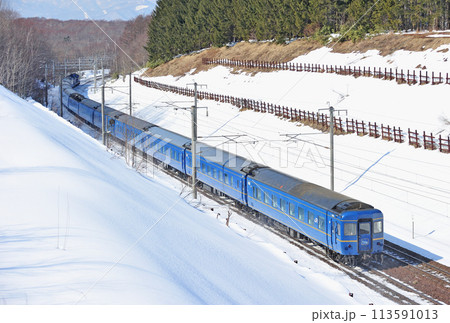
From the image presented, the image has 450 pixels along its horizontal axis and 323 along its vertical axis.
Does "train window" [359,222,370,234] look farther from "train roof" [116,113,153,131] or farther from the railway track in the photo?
"train roof" [116,113,153,131]

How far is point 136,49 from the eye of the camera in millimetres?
137250

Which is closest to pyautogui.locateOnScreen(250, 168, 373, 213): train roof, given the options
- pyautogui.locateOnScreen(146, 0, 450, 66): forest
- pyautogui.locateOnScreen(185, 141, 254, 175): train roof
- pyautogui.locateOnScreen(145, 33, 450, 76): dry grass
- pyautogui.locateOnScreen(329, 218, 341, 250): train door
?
pyautogui.locateOnScreen(329, 218, 341, 250): train door

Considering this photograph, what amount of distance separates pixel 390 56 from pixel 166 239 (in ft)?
155

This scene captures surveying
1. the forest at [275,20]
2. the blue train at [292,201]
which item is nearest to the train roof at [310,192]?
the blue train at [292,201]

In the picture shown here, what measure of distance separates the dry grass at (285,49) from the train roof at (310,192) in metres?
33.7

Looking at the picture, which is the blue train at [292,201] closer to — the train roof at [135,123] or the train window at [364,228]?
the train window at [364,228]

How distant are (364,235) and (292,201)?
375cm

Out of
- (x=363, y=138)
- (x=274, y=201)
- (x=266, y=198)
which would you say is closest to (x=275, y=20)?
(x=363, y=138)

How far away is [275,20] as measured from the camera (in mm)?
82938

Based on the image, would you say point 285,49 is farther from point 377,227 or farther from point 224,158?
point 377,227

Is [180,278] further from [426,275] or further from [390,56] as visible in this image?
[390,56]

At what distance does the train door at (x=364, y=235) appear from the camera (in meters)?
21.5

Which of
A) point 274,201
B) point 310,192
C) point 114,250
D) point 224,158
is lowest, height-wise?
point 274,201

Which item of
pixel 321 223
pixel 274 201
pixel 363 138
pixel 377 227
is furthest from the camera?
pixel 363 138
